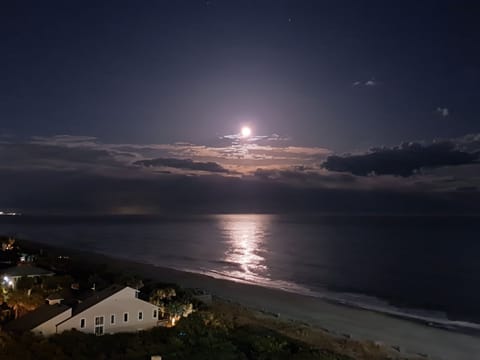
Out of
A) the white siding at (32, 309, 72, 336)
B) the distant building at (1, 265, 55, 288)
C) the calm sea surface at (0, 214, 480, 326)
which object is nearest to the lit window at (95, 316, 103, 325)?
the white siding at (32, 309, 72, 336)

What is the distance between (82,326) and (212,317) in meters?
7.76

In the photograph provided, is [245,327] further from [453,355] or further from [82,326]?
[453,355]

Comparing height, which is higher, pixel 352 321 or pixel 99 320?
pixel 99 320

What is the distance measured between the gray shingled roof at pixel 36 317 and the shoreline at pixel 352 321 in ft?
57.1

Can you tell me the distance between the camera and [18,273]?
37375mm

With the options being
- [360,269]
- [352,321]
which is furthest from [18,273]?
[360,269]

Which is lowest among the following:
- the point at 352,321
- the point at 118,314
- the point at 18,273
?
the point at 352,321

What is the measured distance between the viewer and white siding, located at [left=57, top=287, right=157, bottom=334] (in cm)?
2548

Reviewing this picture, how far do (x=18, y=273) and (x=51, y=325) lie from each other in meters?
14.9

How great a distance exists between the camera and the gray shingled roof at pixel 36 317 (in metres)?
24.6

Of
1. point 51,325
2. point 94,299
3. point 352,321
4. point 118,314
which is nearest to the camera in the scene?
point 51,325

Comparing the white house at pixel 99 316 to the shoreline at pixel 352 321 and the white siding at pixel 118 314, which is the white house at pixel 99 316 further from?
the shoreline at pixel 352 321

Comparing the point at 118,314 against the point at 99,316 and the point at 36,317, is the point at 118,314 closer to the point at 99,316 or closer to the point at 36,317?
the point at 99,316

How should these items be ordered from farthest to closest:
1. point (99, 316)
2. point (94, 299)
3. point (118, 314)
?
point (118, 314) → point (94, 299) → point (99, 316)
